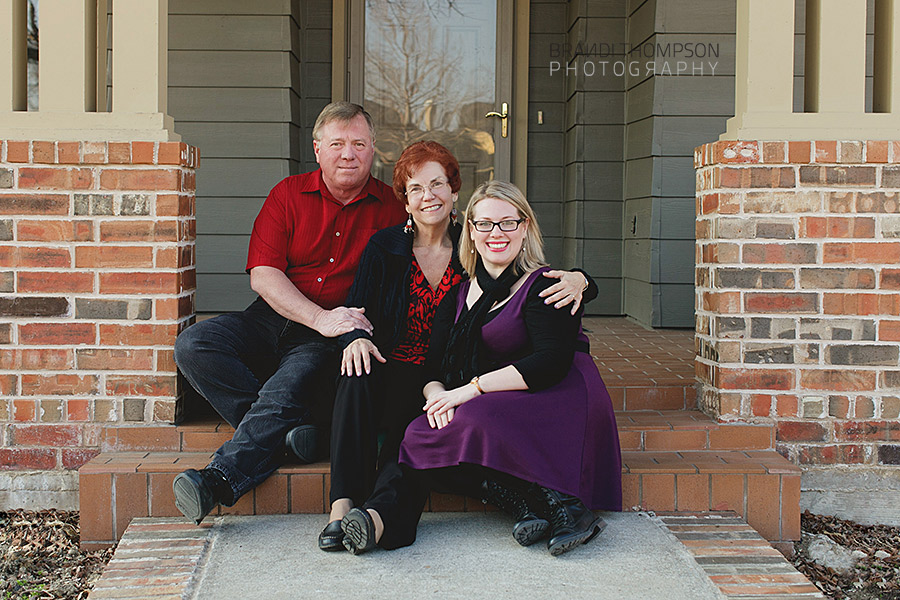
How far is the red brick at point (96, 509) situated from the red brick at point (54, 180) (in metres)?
0.94

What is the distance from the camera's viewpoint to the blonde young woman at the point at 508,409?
231cm

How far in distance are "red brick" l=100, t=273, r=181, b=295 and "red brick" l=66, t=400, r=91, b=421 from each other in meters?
0.38

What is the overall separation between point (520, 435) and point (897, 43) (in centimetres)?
193

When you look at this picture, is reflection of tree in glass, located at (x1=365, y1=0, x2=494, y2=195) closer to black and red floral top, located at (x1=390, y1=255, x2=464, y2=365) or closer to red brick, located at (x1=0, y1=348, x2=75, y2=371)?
black and red floral top, located at (x1=390, y1=255, x2=464, y2=365)

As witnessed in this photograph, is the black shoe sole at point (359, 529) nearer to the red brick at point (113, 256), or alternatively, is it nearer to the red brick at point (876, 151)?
the red brick at point (113, 256)

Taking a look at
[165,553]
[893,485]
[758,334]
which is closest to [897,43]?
[758,334]

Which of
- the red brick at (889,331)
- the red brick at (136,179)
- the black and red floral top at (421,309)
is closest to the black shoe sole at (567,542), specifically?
the black and red floral top at (421,309)

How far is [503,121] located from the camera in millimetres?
5082

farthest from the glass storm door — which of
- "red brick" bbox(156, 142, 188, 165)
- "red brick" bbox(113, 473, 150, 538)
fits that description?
"red brick" bbox(113, 473, 150, 538)

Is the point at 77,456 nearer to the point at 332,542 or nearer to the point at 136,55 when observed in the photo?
the point at 332,542

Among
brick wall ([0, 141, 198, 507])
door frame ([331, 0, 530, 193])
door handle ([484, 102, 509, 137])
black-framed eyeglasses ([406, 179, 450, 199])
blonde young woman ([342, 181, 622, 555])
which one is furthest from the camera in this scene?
door handle ([484, 102, 509, 137])

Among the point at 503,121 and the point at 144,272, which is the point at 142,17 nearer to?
the point at 144,272

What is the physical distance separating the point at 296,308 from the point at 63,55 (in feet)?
3.75

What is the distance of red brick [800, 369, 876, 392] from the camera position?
2893 mm
